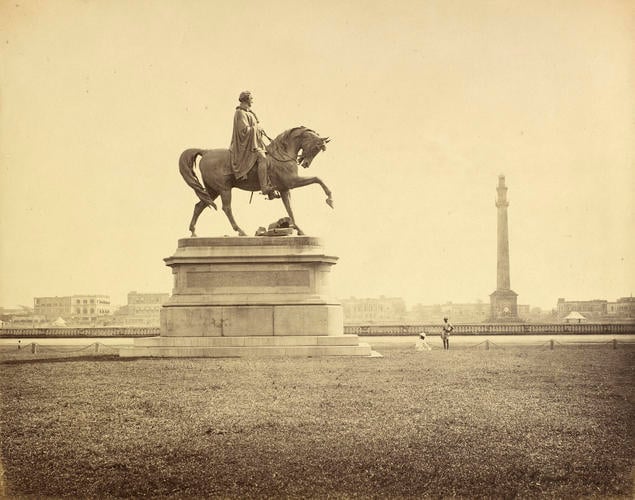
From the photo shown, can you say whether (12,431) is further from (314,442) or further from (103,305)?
(103,305)

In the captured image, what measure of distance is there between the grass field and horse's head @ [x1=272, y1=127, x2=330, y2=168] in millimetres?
8240

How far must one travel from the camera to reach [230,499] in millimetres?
5984

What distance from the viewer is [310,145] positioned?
19094mm

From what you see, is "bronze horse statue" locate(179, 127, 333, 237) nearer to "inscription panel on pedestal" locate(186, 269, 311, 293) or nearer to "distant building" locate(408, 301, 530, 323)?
"inscription panel on pedestal" locate(186, 269, 311, 293)

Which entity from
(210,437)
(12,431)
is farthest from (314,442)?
(12,431)

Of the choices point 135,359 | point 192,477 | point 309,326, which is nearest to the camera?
point 192,477

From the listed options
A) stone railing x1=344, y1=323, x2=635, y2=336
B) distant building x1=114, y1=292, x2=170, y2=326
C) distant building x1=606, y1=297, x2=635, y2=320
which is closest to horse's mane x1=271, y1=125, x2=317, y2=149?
distant building x1=606, y1=297, x2=635, y2=320

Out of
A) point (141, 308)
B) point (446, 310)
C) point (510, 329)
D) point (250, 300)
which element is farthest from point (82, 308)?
point (446, 310)

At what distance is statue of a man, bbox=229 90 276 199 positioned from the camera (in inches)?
749

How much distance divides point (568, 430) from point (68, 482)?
5354 millimetres

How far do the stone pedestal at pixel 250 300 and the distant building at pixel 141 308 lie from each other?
47231mm

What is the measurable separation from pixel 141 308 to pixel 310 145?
53729 millimetres

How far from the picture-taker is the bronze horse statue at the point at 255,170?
19.1 metres

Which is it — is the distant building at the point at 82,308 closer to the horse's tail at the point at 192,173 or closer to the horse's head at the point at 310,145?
the horse's tail at the point at 192,173
